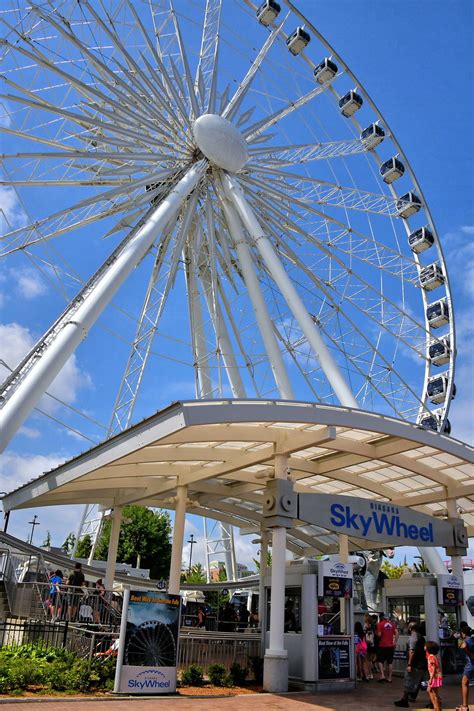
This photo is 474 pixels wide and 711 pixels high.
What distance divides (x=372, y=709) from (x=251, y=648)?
3.77 m

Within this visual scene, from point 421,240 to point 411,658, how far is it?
21439 millimetres

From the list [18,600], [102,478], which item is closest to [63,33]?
[102,478]

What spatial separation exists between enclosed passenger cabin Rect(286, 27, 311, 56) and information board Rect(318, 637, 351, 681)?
24.6 m

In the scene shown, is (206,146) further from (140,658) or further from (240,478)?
(140,658)

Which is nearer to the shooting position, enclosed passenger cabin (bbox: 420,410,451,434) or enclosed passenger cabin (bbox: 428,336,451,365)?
enclosed passenger cabin (bbox: 420,410,451,434)

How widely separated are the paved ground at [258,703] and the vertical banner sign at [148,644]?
0.40m

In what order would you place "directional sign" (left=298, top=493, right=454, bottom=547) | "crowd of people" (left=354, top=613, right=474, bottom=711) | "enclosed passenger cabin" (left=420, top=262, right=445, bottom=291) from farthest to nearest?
"enclosed passenger cabin" (left=420, top=262, right=445, bottom=291)
"directional sign" (left=298, top=493, right=454, bottom=547)
"crowd of people" (left=354, top=613, right=474, bottom=711)

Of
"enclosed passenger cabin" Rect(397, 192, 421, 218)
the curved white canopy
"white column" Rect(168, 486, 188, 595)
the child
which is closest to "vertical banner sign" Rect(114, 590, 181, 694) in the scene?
the curved white canopy

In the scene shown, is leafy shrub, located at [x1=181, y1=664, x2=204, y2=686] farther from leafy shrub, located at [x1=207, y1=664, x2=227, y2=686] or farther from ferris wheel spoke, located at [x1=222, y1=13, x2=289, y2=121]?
ferris wheel spoke, located at [x1=222, y1=13, x2=289, y2=121]

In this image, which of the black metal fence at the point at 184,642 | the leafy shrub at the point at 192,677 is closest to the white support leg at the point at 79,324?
the black metal fence at the point at 184,642

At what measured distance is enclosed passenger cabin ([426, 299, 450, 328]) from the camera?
2892 cm

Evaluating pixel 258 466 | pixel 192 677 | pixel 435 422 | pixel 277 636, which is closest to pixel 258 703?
pixel 277 636

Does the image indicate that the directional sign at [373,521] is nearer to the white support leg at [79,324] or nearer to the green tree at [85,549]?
the white support leg at [79,324]

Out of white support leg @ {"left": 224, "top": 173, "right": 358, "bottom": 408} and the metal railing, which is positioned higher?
white support leg @ {"left": 224, "top": 173, "right": 358, "bottom": 408}
